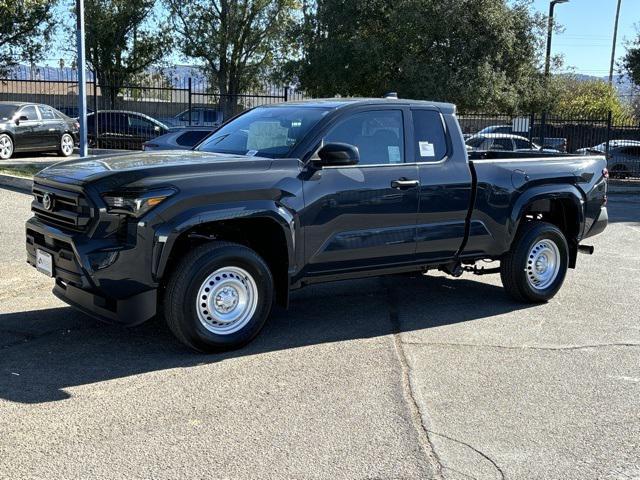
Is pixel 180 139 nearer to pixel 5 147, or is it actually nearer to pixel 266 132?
pixel 5 147

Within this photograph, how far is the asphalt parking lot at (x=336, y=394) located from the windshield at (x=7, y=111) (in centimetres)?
1299

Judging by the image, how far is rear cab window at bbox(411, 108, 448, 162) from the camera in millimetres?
6559

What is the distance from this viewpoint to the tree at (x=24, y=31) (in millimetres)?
33656

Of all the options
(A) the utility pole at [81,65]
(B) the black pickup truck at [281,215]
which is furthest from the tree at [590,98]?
(B) the black pickup truck at [281,215]

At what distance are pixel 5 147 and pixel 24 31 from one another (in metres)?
18.8

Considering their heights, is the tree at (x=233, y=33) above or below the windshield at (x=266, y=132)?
above

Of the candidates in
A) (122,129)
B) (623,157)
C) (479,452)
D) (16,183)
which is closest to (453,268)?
(479,452)

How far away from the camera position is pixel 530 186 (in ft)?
23.6

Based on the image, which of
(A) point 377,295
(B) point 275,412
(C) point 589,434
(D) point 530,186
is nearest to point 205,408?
(B) point 275,412

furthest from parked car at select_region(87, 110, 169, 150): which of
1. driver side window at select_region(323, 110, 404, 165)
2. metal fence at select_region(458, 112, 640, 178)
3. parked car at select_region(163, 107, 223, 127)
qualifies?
driver side window at select_region(323, 110, 404, 165)

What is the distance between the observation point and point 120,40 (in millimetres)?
35281

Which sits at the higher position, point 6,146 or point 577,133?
point 577,133

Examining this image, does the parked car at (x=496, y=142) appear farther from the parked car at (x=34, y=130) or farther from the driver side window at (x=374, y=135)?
the driver side window at (x=374, y=135)

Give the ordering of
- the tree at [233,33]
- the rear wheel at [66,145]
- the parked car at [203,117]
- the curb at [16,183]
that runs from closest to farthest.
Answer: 1. the curb at [16,183]
2. the rear wheel at [66,145]
3. the parked car at [203,117]
4. the tree at [233,33]
